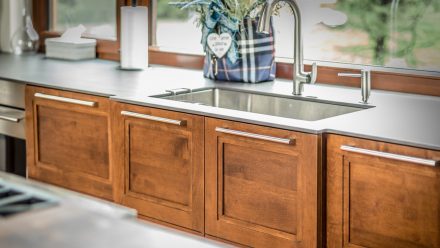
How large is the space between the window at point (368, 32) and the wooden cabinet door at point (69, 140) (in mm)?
1020

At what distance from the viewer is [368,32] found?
372 centimetres

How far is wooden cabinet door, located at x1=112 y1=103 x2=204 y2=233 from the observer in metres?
3.24

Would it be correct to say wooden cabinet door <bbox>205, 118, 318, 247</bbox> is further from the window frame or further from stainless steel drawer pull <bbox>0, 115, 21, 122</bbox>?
stainless steel drawer pull <bbox>0, 115, 21, 122</bbox>

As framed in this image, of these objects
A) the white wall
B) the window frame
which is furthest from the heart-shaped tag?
the white wall

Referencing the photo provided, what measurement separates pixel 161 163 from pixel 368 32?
3.68 feet

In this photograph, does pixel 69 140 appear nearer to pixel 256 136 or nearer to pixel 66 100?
pixel 66 100

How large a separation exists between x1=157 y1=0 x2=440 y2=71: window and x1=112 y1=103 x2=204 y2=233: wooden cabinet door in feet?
3.16

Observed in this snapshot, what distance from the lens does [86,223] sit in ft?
5.26

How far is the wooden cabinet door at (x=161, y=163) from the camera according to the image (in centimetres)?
324

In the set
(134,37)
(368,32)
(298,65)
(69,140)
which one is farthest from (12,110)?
(368,32)

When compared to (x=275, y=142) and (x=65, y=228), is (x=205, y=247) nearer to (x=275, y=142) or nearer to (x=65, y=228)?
(x=65, y=228)

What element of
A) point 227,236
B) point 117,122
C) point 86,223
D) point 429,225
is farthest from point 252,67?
point 86,223

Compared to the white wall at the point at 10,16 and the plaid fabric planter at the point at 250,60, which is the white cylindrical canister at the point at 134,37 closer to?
the plaid fabric planter at the point at 250,60

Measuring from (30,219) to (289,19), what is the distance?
2.61 metres
